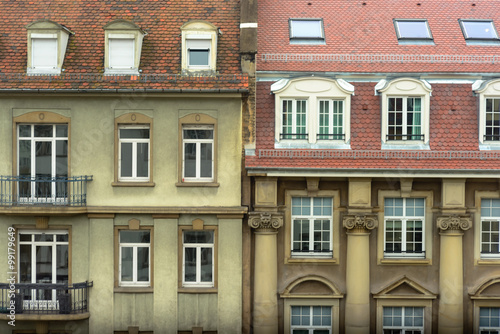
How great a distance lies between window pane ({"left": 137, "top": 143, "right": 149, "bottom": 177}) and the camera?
2530 centimetres

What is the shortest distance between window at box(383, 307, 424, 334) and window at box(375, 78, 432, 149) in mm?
6103

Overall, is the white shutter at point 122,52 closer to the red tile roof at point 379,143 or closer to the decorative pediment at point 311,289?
the red tile roof at point 379,143

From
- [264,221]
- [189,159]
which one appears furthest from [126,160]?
[264,221]

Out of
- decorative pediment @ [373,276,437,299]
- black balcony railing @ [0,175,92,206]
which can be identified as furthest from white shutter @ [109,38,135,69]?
decorative pediment @ [373,276,437,299]

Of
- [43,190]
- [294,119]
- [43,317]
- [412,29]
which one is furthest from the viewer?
[412,29]

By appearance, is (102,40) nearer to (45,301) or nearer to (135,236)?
(135,236)

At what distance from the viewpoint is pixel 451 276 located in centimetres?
2469

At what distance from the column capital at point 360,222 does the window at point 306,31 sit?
7.47 m

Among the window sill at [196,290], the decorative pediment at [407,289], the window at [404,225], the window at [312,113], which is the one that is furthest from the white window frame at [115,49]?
the decorative pediment at [407,289]

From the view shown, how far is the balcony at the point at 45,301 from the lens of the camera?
24.6 metres

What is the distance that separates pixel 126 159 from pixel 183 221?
125 inches

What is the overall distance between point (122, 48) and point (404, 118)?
432 inches

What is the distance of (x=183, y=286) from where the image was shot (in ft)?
82.7

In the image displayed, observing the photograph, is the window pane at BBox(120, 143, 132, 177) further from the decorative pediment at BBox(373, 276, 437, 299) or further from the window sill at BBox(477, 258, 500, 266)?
the window sill at BBox(477, 258, 500, 266)
